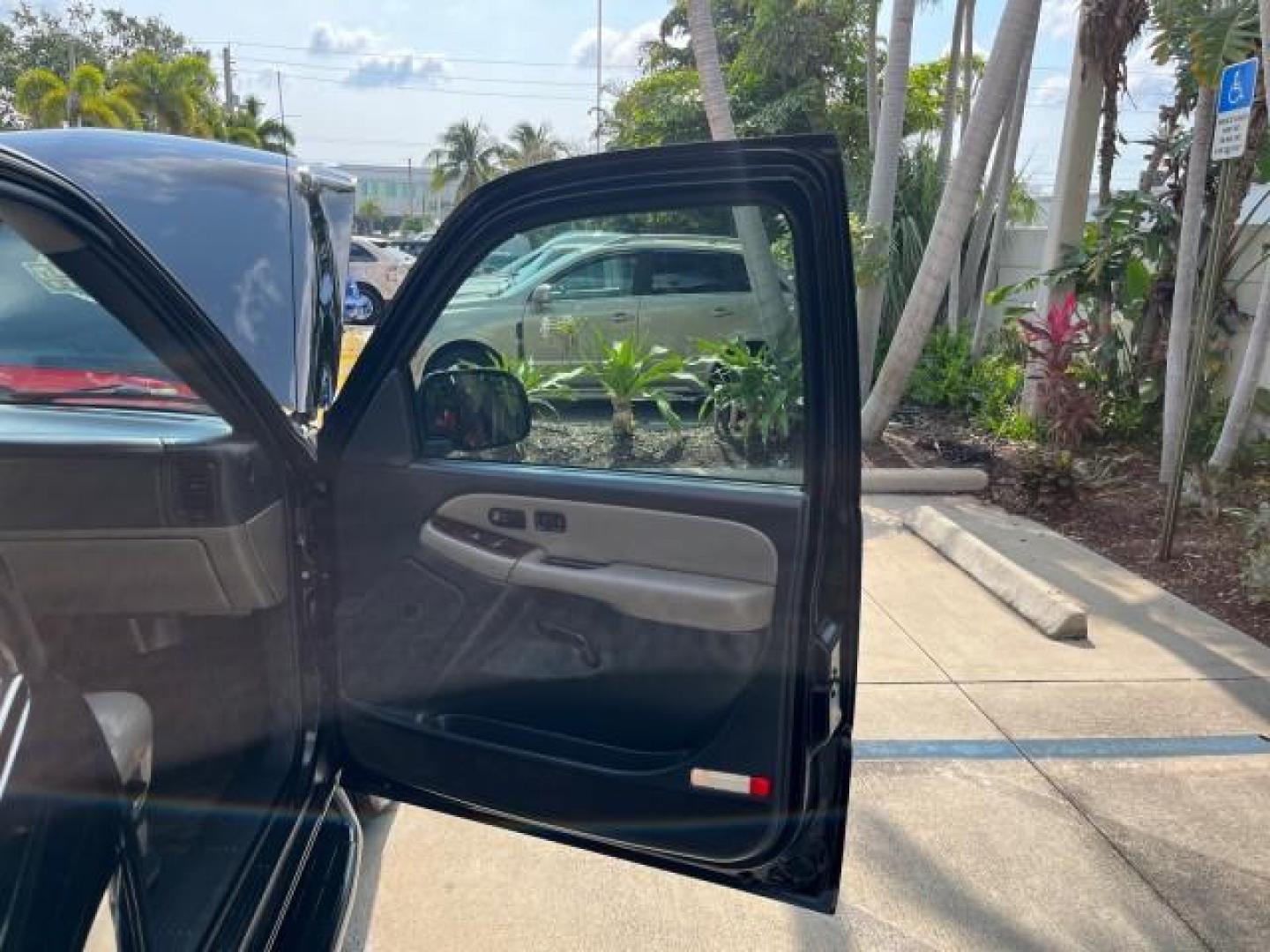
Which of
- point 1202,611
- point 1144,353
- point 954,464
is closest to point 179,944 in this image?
point 1202,611

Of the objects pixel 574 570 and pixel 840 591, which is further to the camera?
pixel 574 570

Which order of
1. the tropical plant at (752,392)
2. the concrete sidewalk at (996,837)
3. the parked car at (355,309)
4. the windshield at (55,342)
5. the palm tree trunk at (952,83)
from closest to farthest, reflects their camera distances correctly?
the tropical plant at (752,392)
the windshield at (55,342)
the concrete sidewalk at (996,837)
the parked car at (355,309)
the palm tree trunk at (952,83)

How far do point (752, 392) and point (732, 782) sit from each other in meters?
0.97

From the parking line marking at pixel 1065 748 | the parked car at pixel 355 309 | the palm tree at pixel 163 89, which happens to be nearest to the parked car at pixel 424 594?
the parking line marking at pixel 1065 748

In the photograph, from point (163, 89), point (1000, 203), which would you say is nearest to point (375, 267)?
point (1000, 203)

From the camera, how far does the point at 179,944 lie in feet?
5.29

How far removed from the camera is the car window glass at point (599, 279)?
2620 mm

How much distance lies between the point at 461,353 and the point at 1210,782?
9.44ft

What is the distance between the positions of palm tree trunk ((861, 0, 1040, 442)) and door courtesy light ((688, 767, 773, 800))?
12.8ft

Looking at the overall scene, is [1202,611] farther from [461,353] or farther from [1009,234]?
[1009,234]

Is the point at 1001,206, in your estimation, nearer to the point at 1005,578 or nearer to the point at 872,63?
the point at 872,63

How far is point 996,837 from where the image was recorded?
2893 mm

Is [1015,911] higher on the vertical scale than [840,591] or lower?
lower

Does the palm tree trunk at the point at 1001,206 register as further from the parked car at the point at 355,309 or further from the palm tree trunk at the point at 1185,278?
the parked car at the point at 355,309
